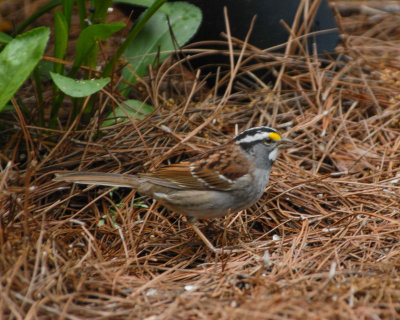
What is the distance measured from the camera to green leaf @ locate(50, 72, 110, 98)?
408 cm

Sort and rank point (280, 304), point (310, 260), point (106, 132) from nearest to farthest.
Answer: point (280, 304), point (310, 260), point (106, 132)

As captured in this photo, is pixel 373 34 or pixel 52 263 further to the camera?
pixel 373 34

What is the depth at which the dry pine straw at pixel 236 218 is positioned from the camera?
301 centimetres

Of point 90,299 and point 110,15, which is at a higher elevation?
point 110,15

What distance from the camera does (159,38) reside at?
5.39 m

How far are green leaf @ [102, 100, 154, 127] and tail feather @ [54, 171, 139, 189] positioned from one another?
93 cm

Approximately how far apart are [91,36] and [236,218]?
6.34 feet

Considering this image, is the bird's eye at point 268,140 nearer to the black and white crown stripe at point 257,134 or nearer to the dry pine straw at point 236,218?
the black and white crown stripe at point 257,134

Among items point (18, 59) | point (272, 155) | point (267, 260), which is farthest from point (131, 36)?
point (267, 260)

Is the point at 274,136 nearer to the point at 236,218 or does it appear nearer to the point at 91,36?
the point at 236,218

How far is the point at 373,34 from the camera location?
667 centimetres

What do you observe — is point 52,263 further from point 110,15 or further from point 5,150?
point 110,15

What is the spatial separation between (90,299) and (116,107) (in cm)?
232

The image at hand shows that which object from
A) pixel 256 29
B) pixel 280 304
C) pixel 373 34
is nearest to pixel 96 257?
pixel 280 304
